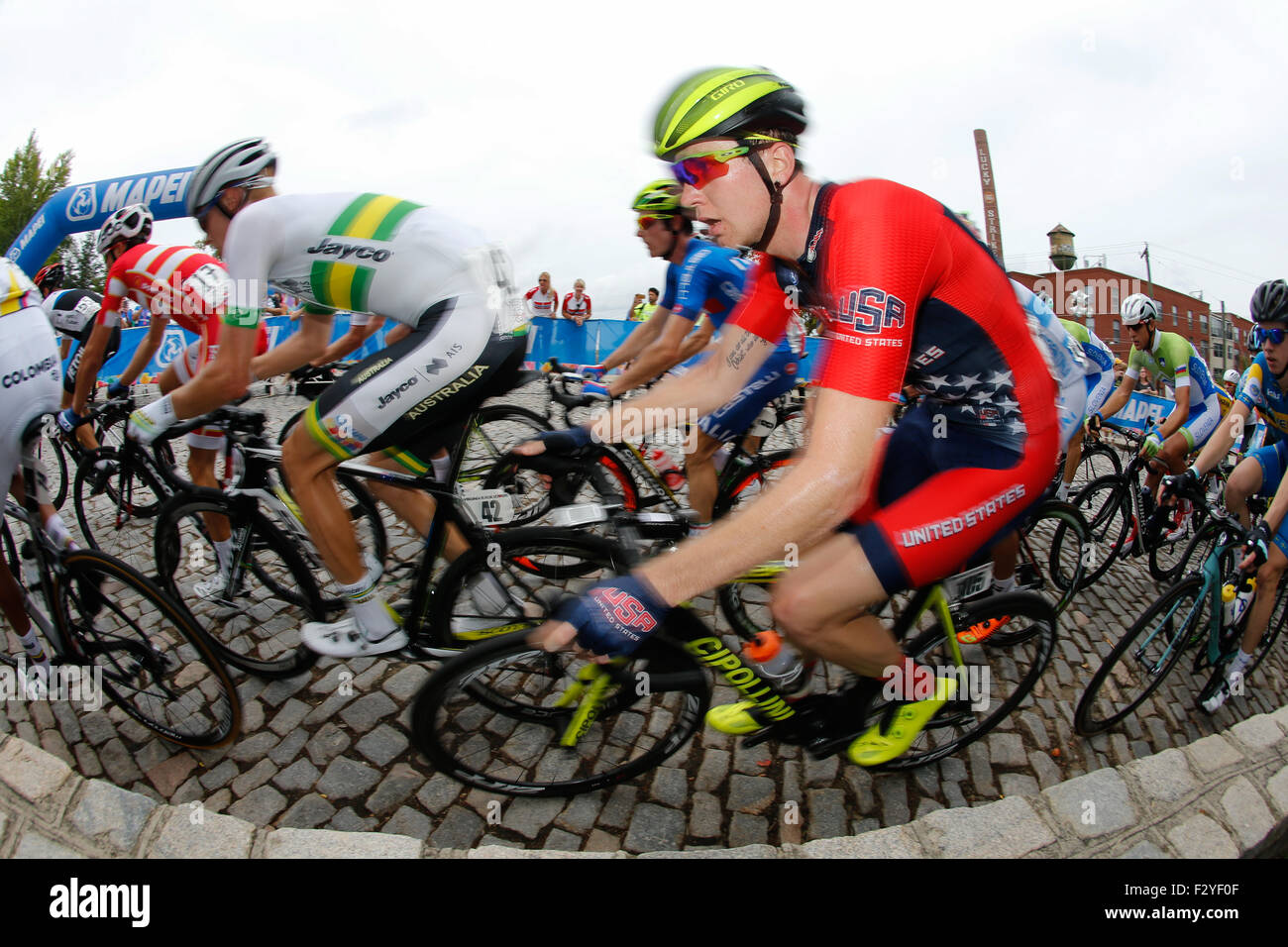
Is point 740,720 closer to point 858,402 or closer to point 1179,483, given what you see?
point 858,402

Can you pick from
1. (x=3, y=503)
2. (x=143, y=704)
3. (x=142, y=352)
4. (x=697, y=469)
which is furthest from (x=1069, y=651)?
(x=142, y=352)

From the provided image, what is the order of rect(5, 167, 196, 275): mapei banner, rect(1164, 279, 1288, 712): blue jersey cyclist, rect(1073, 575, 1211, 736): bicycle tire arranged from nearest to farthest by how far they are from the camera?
1. rect(1073, 575, 1211, 736): bicycle tire
2. rect(1164, 279, 1288, 712): blue jersey cyclist
3. rect(5, 167, 196, 275): mapei banner

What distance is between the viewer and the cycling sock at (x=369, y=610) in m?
2.75

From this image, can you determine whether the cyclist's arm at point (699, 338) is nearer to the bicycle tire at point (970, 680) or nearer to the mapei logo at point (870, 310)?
the bicycle tire at point (970, 680)

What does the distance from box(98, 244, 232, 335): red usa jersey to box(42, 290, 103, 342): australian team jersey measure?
2.43m

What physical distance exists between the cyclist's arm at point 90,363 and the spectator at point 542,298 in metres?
10.8

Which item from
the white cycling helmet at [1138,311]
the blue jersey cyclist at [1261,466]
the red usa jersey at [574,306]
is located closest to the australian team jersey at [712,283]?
the blue jersey cyclist at [1261,466]

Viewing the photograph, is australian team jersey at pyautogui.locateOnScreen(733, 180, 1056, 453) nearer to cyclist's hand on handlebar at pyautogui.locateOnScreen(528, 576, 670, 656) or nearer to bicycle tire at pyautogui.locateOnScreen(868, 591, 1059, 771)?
cyclist's hand on handlebar at pyautogui.locateOnScreen(528, 576, 670, 656)

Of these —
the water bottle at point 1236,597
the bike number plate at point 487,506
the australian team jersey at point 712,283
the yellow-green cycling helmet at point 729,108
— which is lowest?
the water bottle at point 1236,597

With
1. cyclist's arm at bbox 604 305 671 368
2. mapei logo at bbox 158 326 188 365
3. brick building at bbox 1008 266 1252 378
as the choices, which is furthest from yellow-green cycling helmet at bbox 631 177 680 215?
brick building at bbox 1008 266 1252 378

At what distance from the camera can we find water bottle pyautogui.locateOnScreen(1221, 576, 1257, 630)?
337 cm

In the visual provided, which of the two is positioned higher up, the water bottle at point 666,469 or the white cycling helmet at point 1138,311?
the white cycling helmet at point 1138,311

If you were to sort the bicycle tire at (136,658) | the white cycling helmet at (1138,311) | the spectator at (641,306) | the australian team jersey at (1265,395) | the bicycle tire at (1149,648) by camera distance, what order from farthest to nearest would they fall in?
the spectator at (641,306) → the white cycling helmet at (1138,311) → the australian team jersey at (1265,395) → the bicycle tire at (1149,648) → the bicycle tire at (136,658)

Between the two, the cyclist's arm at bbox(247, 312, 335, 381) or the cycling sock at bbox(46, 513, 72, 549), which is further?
the cyclist's arm at bbox(247, 312, 335, 381)
